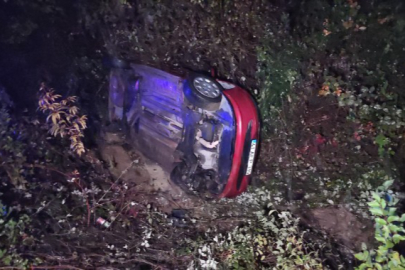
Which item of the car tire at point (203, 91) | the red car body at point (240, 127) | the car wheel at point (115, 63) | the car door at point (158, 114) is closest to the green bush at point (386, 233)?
the red car body at point (240, 127)

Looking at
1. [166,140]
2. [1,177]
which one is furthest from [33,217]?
[166,140]

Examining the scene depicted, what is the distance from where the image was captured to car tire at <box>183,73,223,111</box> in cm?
356

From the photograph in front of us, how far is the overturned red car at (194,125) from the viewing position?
3.56 metres

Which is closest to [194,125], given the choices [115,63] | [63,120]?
[63,120]

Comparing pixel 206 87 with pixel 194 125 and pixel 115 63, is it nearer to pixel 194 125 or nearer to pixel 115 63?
pixel 194 125

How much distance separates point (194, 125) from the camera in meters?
3.79

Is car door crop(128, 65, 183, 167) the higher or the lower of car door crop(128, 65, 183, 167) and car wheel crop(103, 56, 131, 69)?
the lower

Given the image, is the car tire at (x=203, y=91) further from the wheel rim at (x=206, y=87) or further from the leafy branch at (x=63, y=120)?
the leafy branch at (x=63, y=120)

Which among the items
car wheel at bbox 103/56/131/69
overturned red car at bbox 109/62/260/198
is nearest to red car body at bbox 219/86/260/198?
overturned red car at bbox 109/62/260/198

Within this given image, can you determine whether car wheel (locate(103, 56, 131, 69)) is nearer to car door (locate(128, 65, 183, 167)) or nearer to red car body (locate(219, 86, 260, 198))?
car door (locate(128, 65, 183, 167))

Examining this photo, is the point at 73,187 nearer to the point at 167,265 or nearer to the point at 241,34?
the point at 167,265

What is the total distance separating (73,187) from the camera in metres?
3.74

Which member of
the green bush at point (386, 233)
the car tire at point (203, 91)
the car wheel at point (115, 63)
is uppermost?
the car wheel at point (115, 63)

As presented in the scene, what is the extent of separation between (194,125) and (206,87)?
429mm
